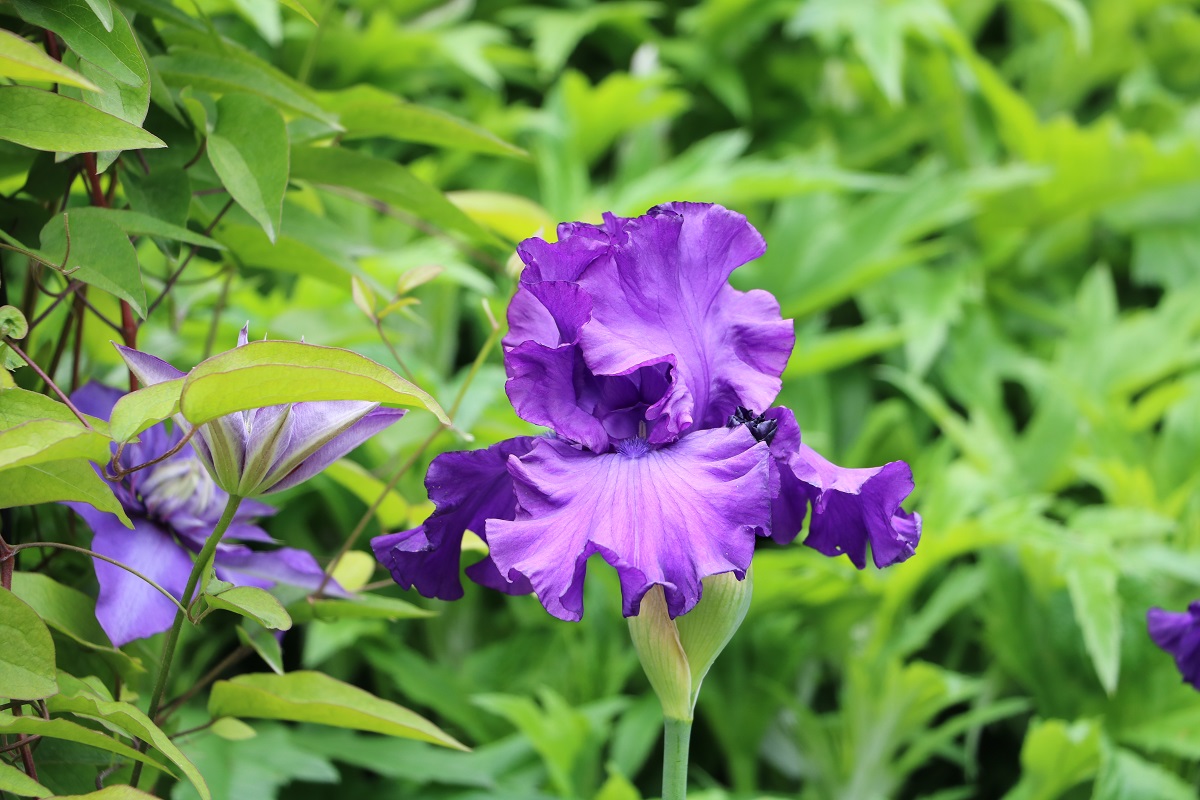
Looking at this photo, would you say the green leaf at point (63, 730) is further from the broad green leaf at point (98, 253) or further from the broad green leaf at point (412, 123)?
the broad green leaf at point (412, 123)

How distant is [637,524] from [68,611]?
275 millimetres

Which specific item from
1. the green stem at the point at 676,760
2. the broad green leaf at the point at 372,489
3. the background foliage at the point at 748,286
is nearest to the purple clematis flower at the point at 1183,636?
the background foliage at the point at 748,286

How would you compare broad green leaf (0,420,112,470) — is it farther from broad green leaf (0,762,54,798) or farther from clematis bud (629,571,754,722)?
clematis bud (629,571,754,722)

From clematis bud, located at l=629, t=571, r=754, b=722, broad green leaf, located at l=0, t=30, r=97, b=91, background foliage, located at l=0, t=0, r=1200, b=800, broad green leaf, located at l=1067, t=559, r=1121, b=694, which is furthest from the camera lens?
broad green leaf, located at l=1067, t=559, r=1121, b=694

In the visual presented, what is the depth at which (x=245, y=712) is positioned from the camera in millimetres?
498

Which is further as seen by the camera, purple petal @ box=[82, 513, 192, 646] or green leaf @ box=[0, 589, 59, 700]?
purple petal @ box=[82, 513, 192, 646]

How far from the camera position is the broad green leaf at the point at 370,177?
0.58m

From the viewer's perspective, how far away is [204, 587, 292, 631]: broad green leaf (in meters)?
0.39

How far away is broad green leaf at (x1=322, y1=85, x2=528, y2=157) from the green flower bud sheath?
258 mm

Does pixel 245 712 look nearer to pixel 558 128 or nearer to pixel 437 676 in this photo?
pixel 437 676

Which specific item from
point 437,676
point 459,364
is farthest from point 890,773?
point 459,364

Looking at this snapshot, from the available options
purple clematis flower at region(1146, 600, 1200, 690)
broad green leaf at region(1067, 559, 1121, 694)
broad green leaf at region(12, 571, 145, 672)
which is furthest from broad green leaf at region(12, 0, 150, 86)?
broad green leaf at region(1067, 559, 1121, 694)

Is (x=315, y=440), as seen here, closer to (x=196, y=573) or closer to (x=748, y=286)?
(x=196, y=573)

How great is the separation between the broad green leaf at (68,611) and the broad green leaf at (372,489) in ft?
0.53
